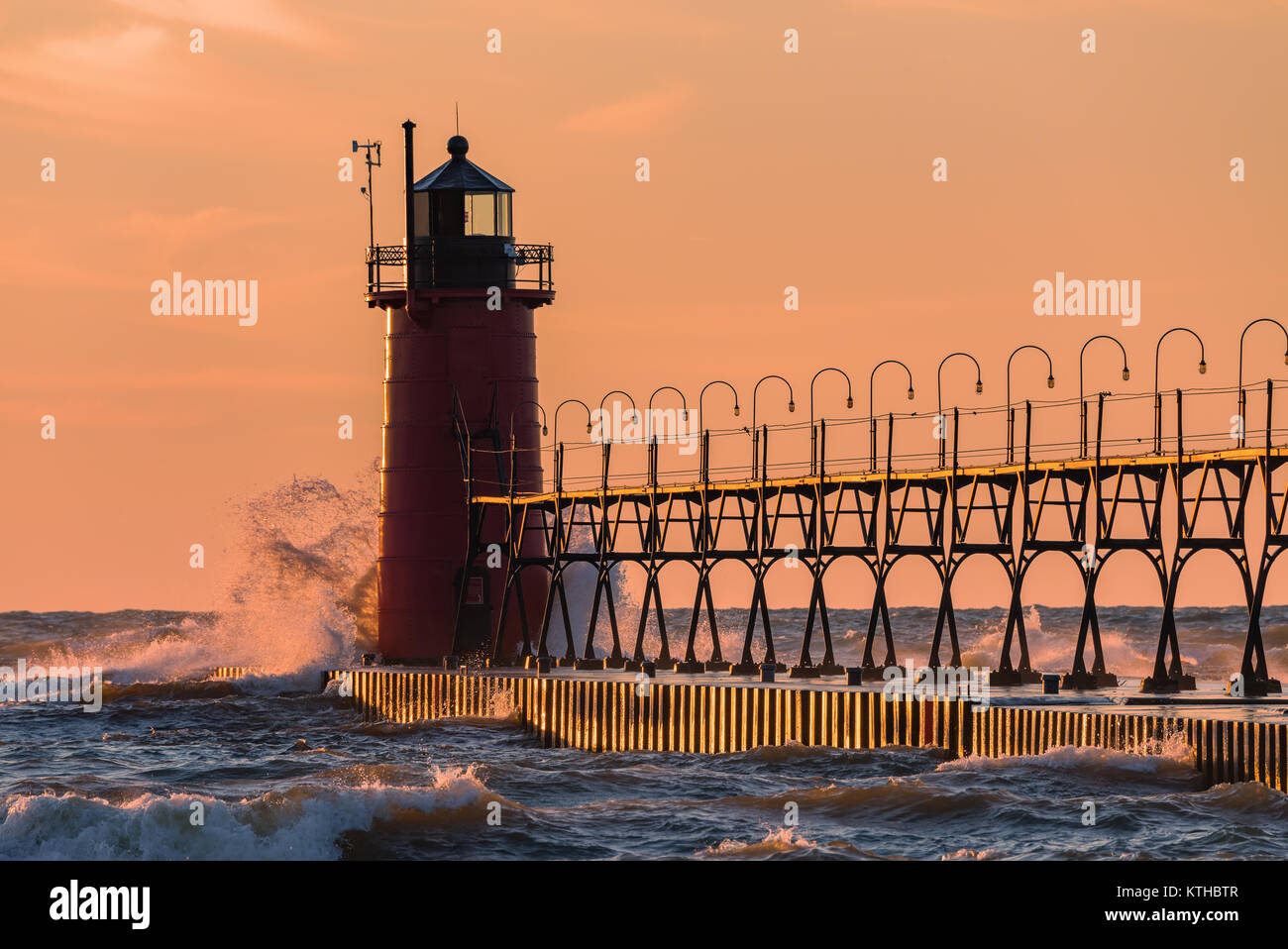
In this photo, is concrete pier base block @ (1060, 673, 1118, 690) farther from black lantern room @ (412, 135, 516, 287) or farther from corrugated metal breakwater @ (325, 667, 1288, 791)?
black lantern room @ (412, 135, 516, 287)

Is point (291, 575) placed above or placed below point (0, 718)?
above

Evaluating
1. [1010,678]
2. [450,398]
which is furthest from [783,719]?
[450,398]

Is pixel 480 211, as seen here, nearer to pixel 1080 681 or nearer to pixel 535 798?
pixel 1080 681

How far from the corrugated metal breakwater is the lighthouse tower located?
3.16m

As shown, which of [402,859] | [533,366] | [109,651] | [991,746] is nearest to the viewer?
[402,859]

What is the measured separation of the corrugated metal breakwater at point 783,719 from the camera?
99.1 feet

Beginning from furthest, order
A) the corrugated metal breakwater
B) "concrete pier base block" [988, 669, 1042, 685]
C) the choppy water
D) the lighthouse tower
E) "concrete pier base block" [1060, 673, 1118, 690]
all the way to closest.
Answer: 1. the lighthouse tower
2. "concrete pier base block" [988, 669, 1042, 685]
3. "concrete pier base block" [1060, 673, 1118, 690]
4. the corrugated metal breakwater
5. the choppy water

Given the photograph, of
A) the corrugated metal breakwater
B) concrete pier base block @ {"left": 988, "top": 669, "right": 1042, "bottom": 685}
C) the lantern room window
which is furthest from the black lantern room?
concrete pier base block @ {"left": 988, "top": 669, "right": 1042, "bottom": 685}

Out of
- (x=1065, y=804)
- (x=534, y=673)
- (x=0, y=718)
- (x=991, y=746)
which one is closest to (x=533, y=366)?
(x=534, y=673)

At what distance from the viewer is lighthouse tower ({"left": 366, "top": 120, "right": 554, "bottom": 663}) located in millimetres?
53938

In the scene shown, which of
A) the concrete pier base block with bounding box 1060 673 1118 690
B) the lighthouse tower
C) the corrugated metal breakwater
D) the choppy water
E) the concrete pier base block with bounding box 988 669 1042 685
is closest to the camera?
the choppy water

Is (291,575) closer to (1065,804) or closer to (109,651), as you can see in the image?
(109,651)
